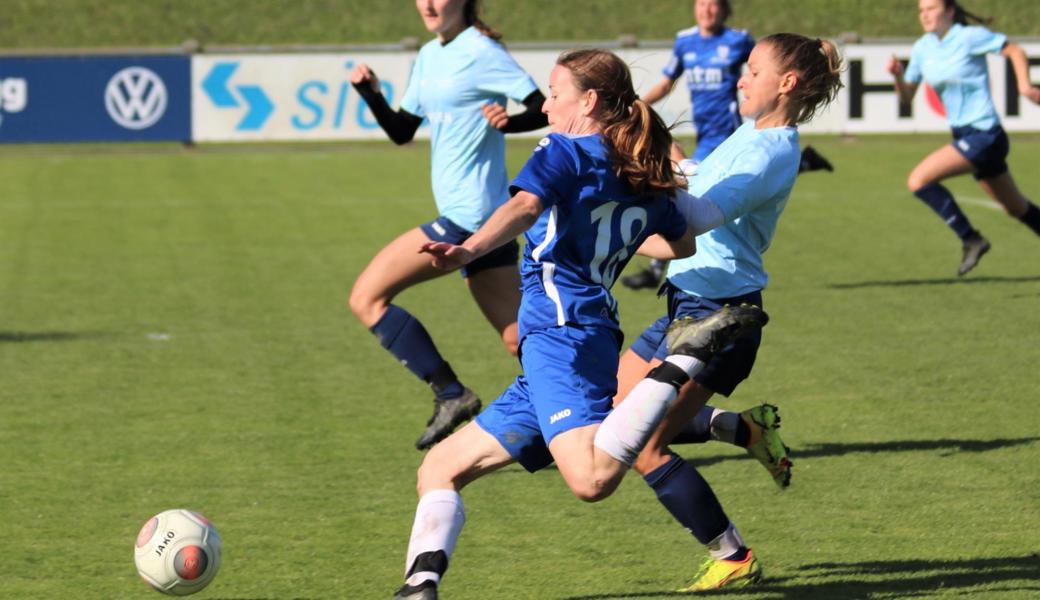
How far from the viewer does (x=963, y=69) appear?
39.1ft

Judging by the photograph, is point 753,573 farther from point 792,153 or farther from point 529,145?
point 529,145

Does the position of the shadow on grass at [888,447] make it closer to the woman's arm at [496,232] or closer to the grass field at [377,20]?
the woman's arm at [496,232]

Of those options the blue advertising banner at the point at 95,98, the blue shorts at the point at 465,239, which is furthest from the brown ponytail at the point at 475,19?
the blue advertising banner at the point at 95,98

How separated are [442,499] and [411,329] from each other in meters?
2.72

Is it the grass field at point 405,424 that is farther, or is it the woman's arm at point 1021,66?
the woman's arm at point 1021,66

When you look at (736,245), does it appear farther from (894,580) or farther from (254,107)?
(254,107)

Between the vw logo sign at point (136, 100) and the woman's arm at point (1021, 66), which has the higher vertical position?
the woman's arm at point (1021, 66)

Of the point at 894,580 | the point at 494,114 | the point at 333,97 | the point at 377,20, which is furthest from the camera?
the point at 377,20

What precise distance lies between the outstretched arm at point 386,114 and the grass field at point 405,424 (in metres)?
1.41

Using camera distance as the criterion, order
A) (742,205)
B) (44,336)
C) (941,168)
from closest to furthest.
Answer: (742,205) → (44,336) → (941,168)

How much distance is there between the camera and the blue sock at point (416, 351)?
729 cm

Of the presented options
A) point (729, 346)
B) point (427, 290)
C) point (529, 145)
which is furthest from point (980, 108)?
point (529, 145)

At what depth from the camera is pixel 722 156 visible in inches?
204

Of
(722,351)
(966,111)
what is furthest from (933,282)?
(722,351)
